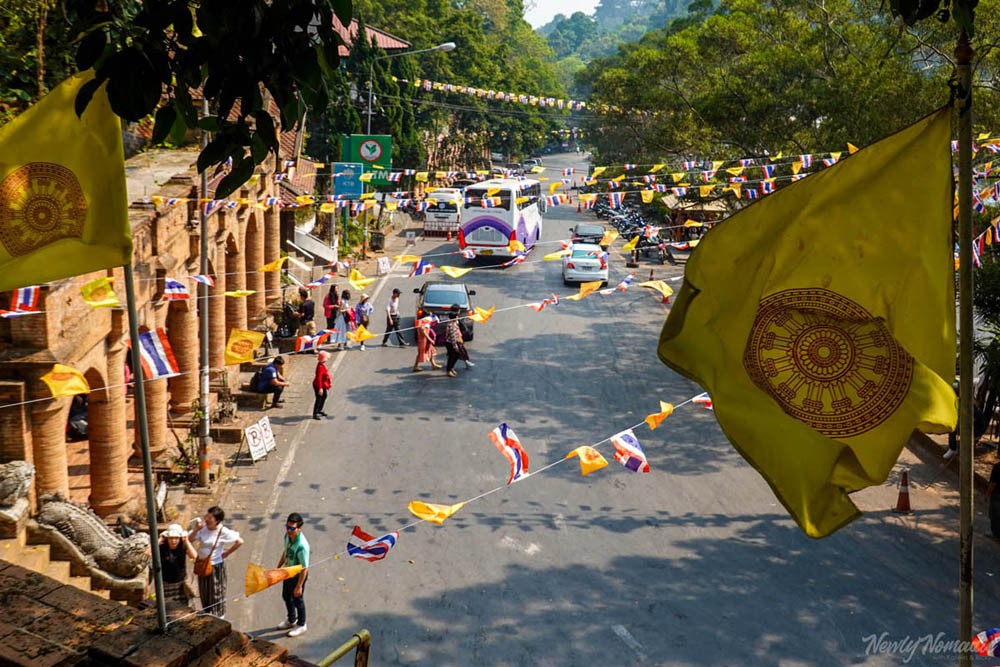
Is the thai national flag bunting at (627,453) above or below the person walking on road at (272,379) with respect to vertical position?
above

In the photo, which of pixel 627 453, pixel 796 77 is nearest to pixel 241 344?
pixel 627 453

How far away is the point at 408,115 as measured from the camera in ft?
172

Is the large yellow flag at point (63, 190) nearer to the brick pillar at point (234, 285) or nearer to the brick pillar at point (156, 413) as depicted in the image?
the brick pillar at point (156, 413)

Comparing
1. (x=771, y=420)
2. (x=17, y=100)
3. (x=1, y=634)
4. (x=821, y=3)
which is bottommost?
(x=1, y=634)

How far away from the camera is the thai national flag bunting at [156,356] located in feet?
39.6

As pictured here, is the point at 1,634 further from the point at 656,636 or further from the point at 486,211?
the point at 486,211

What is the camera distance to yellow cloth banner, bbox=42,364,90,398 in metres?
11.1

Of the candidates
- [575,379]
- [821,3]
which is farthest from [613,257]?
[575,379]

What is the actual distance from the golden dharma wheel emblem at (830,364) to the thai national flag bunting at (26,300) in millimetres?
8697

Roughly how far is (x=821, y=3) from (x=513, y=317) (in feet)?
37.3

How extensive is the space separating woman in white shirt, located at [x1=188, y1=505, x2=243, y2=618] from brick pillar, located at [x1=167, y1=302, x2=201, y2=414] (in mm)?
6832

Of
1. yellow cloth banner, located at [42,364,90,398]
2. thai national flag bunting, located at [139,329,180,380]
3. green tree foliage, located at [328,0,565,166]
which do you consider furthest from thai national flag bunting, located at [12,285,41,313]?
green tree foliage, located at [328,0,565,166]

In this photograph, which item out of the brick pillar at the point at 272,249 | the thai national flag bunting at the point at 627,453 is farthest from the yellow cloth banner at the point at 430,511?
the brick pillar at the point at 272,249

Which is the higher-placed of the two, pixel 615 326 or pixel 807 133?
pixel 807 133
